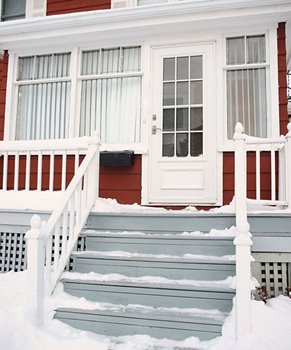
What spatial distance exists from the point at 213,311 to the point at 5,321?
60.9 inches

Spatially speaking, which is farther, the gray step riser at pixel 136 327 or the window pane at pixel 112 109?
the window pane at pixel 112 109

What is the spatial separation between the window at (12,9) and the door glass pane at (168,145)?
13.1ft

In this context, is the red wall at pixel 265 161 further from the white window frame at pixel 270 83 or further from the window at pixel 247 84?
the window at pixel 247 84

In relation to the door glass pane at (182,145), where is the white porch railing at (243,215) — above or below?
below

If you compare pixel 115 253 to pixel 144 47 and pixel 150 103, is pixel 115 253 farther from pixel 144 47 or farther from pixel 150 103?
pixel 144 47

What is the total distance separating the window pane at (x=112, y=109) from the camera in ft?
17.2

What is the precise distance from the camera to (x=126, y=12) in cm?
483

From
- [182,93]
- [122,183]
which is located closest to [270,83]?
[182,93]

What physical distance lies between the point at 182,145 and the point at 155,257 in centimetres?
217

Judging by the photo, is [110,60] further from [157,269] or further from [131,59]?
[157,269]

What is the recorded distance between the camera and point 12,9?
22.4 feet

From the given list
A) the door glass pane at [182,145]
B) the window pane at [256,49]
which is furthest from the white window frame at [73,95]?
the window pane at [256,49]

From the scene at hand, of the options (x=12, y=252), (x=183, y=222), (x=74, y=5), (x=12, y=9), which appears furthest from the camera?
(x=12, y=9)

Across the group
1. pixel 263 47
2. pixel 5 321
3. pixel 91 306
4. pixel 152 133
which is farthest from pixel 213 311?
pixel 263 47
